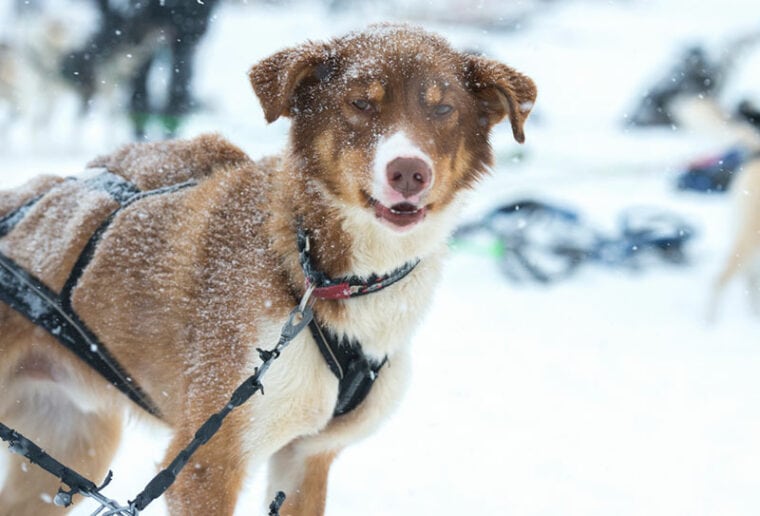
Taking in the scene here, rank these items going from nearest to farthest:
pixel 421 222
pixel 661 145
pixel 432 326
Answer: pixel 421 222, pixel 432 326, pixel 661 145

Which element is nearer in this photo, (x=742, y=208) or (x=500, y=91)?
(x=500, y=91)

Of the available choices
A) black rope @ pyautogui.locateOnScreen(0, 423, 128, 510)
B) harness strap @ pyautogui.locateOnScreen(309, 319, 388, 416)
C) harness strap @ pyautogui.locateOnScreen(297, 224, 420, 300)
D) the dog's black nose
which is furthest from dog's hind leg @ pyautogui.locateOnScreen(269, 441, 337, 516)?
the dog's black nose

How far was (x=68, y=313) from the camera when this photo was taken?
7.97 feet

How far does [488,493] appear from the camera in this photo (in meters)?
3.80

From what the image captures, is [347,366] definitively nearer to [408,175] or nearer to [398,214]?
[398,214]

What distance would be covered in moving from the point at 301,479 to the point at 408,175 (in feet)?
3.50

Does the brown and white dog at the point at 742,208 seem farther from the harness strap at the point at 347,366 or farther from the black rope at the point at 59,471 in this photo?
the black rope at the point at 59,471

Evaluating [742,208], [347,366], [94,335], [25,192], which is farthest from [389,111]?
[742,208]

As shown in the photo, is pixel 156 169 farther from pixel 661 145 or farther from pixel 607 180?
pixel 661 145

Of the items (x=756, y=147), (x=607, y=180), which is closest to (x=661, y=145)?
(x=607, y=180)

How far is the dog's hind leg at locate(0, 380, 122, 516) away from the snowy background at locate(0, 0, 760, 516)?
0.17 m

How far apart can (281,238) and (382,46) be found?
1.95 feet

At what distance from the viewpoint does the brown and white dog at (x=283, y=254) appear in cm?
218

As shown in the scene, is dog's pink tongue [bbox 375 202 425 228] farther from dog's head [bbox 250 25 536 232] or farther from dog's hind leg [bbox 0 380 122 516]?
dog's hind leg [bbox 0 380 122 516]
